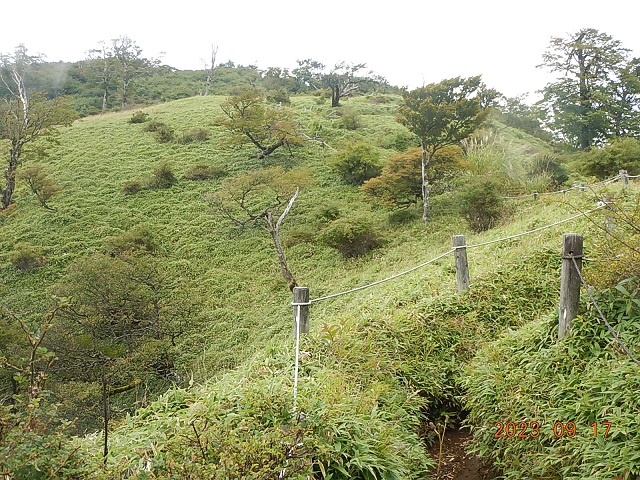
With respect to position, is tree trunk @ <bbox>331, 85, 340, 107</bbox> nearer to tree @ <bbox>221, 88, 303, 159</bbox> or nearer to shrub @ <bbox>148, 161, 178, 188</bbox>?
tree @ <bbox>221, 88, 303, 159</bbox>

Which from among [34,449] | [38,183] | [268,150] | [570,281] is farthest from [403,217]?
[38,183]

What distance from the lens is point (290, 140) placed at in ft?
70.0

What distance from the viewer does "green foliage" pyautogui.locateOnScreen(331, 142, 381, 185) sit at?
1772 centimetres

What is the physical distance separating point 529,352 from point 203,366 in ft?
23.2

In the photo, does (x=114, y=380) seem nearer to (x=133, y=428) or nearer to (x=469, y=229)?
(x=133, y=428)

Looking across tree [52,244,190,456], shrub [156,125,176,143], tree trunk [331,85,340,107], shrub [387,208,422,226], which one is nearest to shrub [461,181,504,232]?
shrub [387,208,422,226]

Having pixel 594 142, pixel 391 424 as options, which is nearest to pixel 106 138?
pixel 594 142

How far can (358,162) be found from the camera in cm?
1795

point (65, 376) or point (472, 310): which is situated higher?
point (472, 310)

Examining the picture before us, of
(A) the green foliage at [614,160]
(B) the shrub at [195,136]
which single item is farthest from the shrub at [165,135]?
(A) the green foliage at [614,160]

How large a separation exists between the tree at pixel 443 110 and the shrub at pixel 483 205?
7.08ft

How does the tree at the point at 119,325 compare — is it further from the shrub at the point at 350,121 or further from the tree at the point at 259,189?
the shrub at the point at 350,121

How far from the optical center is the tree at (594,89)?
19.7 m

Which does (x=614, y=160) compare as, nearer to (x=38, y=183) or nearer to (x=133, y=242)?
(x=133, y=242)
